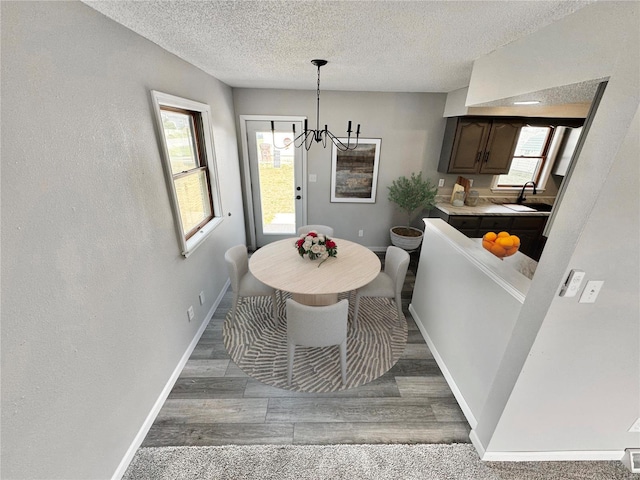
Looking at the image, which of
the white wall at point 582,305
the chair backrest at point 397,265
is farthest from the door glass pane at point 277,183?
the white wall at point 582,305

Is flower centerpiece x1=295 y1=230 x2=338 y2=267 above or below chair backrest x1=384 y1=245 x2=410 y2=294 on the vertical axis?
above

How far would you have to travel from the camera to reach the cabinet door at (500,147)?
11.1 ft

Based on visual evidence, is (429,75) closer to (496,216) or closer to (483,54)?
(483,54)

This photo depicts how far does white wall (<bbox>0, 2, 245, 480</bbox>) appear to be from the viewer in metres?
0.92

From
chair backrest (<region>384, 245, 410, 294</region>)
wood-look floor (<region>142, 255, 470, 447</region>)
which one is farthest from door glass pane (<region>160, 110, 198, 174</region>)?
chair backrest (<region>384, 245, 410, 294</region>)

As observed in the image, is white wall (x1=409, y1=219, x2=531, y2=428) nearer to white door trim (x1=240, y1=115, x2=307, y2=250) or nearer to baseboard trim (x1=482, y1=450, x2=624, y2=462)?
baseboard trim (x1=482, y1=450, x2=624, y2=462)

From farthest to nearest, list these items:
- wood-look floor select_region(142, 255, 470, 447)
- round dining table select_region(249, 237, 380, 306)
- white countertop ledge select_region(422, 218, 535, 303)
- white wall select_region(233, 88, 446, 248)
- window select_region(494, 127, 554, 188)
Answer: window select_region(494, 127, 554, 188), white wall select_region(233, 88, 446, 248), round dining table select_region(249, 237, 380, 306), wood-look floor select_region(142, 255, 470, 447), white countertop ledge select_region(422, 218, 535, 303)

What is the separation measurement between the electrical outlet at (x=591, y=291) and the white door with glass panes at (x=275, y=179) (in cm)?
329

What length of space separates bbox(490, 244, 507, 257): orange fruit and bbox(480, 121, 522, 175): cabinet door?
2.19 meters

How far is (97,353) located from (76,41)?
1465 mm

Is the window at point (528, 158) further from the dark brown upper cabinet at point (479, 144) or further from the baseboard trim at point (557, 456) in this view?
the baseboard trim at point (557, 456)

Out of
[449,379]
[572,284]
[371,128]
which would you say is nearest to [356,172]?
[371,128]

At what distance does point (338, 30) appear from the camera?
4.70 ft

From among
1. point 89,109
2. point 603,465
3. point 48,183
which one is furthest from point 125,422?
point 603,465
